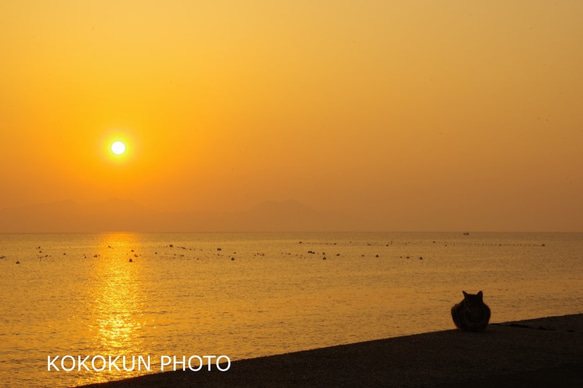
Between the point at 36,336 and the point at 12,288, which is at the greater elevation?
the point at 12,288

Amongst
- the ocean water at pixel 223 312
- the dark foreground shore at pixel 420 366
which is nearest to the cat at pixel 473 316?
the dark foreground shore at pixel 420 366

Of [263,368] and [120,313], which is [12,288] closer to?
[120,313]

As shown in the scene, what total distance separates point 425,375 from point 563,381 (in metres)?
2.79

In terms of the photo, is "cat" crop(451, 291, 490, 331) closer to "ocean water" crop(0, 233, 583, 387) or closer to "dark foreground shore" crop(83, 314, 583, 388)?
"dark foreground shore" crop(83, 314, 583, 388)

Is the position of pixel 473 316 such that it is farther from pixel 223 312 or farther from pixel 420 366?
pixel 223 312

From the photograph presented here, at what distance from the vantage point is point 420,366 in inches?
619

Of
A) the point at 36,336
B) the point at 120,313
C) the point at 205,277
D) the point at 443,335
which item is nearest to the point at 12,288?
the point at 205,277

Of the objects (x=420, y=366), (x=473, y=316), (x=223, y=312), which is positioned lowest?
(x=420, y=366)

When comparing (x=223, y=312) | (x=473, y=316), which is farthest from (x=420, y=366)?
(x=223, y=312)

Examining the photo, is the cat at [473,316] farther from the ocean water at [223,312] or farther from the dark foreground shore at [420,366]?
the ocean water at [223,312]

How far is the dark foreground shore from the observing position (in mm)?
14234

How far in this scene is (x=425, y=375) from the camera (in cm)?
1477

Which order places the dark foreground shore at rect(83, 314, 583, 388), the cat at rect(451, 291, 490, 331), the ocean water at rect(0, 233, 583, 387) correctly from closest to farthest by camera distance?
Answer: the dark foreground shore at rect(83, 314, 583, 388) → the cat at rect(451, 291, 490, 331) → the ocean water at rect(0, 233, 583, 387)

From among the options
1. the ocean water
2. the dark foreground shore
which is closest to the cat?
the dark foreground shore
